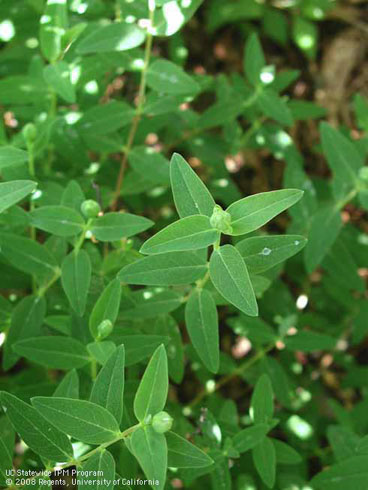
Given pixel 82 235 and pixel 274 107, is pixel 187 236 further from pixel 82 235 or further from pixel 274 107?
pixel 274 107

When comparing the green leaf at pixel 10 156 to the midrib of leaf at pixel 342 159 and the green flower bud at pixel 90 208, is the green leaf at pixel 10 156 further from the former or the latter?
the midrib of leaf at pixel 342 159

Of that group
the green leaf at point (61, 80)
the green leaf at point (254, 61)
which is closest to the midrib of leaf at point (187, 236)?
the green leaf at point (61, 80)

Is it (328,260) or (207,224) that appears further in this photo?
(328,260)

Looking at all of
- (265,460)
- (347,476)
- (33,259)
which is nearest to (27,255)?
(33,259)

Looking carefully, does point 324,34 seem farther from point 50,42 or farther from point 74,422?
point 74,422

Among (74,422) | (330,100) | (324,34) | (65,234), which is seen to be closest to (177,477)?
(74,422)
